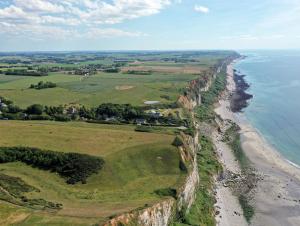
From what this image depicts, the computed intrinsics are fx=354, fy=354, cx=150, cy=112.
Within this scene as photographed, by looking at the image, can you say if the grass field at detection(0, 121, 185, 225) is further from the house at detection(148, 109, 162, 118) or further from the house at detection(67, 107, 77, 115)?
the house at detection(67, 107, 77, 115)

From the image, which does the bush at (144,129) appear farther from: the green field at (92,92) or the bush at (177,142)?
the green field at (92,92)

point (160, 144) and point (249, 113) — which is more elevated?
point (160, 144)

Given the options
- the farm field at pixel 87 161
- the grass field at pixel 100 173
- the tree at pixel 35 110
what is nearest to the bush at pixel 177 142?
the farm field at pixel 87 161

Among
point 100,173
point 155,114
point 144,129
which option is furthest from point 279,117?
point 100,173

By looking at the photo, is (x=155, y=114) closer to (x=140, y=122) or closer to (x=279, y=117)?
(x=140, y=122)

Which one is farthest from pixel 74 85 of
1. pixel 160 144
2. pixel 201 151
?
pixel 160 144

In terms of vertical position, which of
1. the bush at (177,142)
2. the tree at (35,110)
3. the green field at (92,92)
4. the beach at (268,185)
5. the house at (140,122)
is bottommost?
the beach at (268,185)

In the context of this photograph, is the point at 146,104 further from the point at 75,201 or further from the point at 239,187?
the point at 75,201
